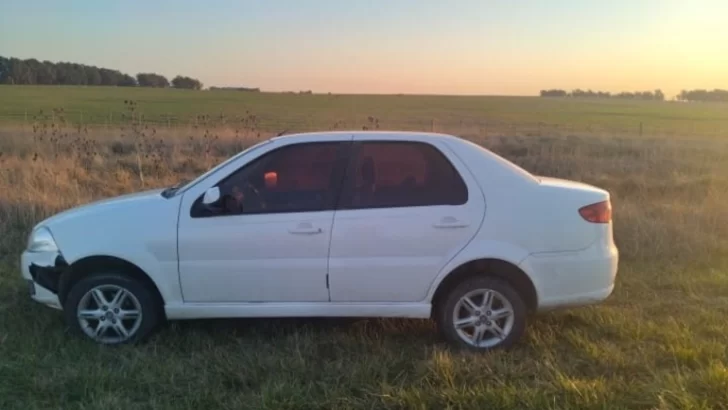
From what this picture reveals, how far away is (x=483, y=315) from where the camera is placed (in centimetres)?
487

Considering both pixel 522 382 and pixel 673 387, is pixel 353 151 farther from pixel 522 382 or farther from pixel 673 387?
pixel 673 387

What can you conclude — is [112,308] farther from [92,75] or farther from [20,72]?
[92,75]

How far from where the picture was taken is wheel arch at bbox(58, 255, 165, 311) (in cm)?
491

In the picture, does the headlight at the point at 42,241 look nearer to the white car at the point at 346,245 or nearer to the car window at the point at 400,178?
the white car at the point at 346,245

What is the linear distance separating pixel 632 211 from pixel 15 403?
7.65 metres

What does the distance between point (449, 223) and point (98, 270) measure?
2.56 m

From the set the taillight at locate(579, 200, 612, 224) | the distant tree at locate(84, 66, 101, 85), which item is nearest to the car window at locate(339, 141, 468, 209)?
the taillight at locate(579, 200, 612, 224)

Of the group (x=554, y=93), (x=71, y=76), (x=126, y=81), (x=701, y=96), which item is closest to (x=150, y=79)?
(x=126, y=81)

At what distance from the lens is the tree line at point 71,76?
6469 centimetres

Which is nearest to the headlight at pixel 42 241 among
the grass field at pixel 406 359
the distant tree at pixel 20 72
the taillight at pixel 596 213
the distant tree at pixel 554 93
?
the grass field at pixel 406 359

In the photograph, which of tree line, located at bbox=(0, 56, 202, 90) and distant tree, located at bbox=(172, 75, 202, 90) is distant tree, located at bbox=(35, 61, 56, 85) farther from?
distant tree, located at bbox=(172, 75, 202, 90)

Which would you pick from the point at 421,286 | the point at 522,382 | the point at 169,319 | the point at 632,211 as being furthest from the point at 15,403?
the point at 632,211

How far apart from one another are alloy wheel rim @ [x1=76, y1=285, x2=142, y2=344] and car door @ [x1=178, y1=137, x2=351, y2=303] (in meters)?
0.46

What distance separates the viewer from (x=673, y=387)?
13.1 feet
